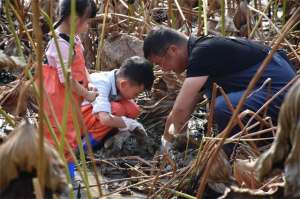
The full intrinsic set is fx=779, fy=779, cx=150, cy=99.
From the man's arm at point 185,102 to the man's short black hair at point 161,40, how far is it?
15 centimetres

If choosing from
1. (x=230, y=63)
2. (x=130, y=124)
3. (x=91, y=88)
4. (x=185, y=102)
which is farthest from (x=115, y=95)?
(x=230, y=63)

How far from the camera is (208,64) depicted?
2.84m

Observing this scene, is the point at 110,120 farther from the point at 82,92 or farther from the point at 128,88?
the point at 82,92

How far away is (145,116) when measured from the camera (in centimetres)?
363

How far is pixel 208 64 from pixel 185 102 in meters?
0.16

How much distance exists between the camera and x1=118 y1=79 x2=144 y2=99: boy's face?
10.2ft

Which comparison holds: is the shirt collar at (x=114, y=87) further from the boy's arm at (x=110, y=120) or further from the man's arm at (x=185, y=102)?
the man's arm at (x=185, y=102)

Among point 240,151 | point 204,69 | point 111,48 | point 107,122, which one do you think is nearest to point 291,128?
point 240,151

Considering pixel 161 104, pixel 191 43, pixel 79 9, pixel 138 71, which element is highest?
pixel 79 9

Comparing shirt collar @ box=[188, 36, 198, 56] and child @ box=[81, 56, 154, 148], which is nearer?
shirt collar @ box=[188, 36, 198, 56]

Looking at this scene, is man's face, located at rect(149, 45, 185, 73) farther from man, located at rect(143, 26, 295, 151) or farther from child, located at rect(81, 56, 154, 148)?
child, located at rect(81, 56, 154, 148)

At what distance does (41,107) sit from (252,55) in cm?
205

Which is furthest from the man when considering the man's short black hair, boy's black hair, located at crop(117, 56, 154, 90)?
boy's black hair, located at crop(117, 56, 154, 90)

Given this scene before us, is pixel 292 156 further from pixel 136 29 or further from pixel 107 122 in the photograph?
pixel 136 29
